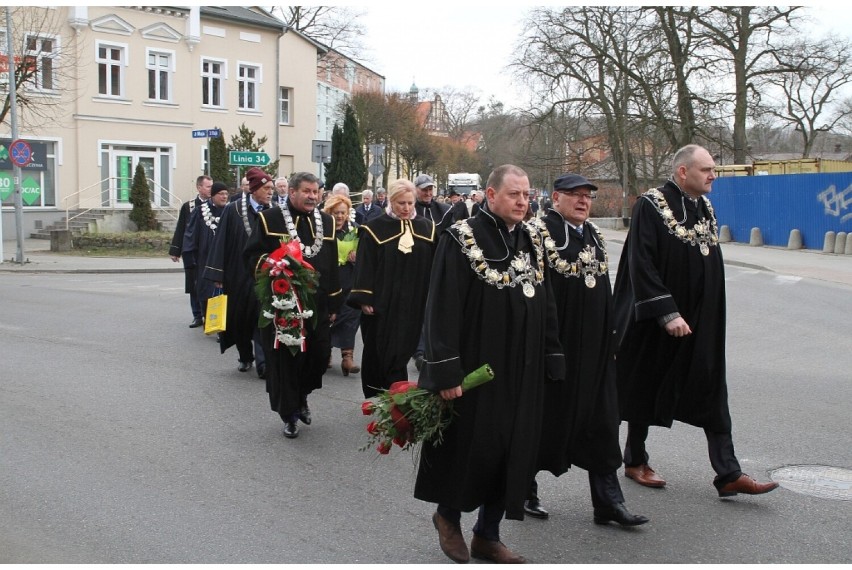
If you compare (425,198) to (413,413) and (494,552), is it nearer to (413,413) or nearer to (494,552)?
(413,413)

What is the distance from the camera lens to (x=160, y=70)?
3894 centimetres

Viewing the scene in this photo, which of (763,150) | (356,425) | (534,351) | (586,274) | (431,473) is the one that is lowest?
(356,425)

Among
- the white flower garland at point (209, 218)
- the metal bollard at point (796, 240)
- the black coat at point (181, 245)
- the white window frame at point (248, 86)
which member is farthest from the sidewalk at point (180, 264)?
the white window frame at point (248, 86)

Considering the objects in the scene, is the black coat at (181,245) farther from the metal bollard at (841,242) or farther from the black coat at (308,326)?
the metal bollard at (841,242)

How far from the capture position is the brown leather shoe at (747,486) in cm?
539

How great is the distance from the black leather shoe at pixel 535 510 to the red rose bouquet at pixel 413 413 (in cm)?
102

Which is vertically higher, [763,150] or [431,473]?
[763,150]

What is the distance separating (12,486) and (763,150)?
223ft

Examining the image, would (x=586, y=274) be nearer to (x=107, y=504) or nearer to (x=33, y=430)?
(x=107, y=504)

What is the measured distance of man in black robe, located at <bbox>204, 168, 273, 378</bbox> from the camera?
30.1ft

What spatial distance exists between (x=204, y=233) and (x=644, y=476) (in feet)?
26.9

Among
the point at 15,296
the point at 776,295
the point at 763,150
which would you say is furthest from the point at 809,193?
the point at 763,150

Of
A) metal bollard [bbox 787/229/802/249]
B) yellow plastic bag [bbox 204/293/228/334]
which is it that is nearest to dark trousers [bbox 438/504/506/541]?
yellow plastic bag [bbox 204/293/228/334]

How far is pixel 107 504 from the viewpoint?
5445 millimetres
